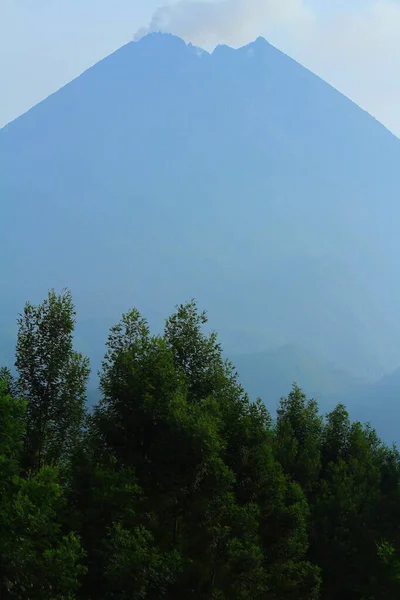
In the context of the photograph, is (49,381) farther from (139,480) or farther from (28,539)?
A: (28,539)

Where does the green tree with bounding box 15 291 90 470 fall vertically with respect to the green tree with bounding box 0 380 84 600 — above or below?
above

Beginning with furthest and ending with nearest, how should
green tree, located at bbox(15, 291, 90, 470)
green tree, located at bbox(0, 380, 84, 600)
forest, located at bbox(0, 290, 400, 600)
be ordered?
1. green tree, located at bbox(15, 291, 90, 470)
2. forest, located at bbox(0, 290, 400, 600)
3. green tree, located at bbox(0, 380, 84, 600)

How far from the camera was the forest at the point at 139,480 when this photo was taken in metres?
23.6

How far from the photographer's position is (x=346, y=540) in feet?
146

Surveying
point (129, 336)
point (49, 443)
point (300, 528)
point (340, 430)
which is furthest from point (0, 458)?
point (340, 430)

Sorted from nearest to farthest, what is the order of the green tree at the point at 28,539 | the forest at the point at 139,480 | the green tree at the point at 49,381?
the green tree at the point at 28,539
the forest at the point at 139,480
the green tree at the point at 49,381

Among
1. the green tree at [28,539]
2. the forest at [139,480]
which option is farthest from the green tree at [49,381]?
the green tree at [28,539]

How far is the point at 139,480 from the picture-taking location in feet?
92.2

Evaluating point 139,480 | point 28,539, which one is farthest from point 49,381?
point 28,539

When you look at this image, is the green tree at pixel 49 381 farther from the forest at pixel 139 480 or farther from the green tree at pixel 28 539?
the green tree at pixel 28 539

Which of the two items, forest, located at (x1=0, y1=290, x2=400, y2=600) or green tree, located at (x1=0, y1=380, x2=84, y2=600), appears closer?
green tree, located at (x1=0, y1=380, x2=84, y2=600)

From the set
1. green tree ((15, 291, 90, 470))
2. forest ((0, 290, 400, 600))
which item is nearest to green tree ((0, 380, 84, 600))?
forest ((0, 290, 400, 600))

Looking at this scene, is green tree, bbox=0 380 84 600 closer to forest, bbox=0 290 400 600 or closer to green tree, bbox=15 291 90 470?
forest, bbox=0 290 400 600

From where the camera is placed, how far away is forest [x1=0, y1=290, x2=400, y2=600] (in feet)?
77.4
